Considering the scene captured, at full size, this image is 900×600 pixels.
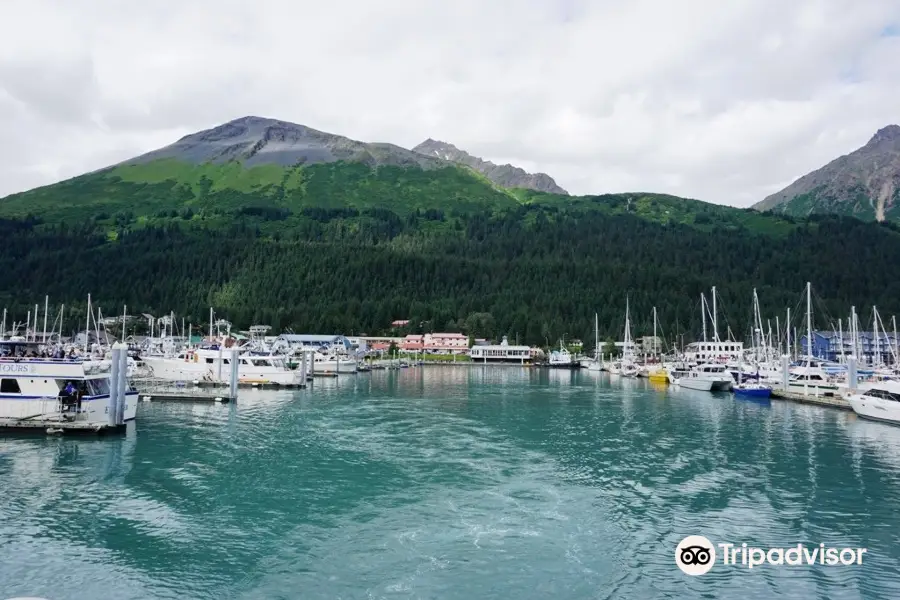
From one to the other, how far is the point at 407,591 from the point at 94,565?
9.72m

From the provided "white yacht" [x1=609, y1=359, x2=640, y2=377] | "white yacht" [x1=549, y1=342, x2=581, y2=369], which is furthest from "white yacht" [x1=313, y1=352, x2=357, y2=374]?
"white yacht" [x1=549, y1=342, x2=581, y2=369]

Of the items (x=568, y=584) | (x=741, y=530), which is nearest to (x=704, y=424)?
(x=741, y=530)

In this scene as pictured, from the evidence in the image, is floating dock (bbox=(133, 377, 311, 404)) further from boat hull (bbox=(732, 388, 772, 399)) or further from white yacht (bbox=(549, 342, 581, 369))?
white yacht (bbox=(549, 342, 581, 369))

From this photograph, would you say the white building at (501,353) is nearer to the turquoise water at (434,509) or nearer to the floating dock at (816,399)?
the floating dock at (816,399)

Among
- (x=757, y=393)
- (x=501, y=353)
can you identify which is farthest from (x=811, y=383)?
(x=501, y=353)

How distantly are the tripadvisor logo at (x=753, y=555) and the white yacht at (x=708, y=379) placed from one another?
6701cm

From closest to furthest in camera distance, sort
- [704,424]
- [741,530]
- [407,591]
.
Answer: [407,591] → [741,530] → [704,424]

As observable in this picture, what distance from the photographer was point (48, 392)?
1548 inches

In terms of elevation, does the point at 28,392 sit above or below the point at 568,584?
above

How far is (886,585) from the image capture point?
693 inches

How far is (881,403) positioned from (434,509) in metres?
44.1

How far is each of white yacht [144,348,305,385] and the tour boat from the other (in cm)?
3317

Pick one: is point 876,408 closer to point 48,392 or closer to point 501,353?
point 48,392

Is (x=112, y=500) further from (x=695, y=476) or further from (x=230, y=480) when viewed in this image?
(x=695, y=476)
